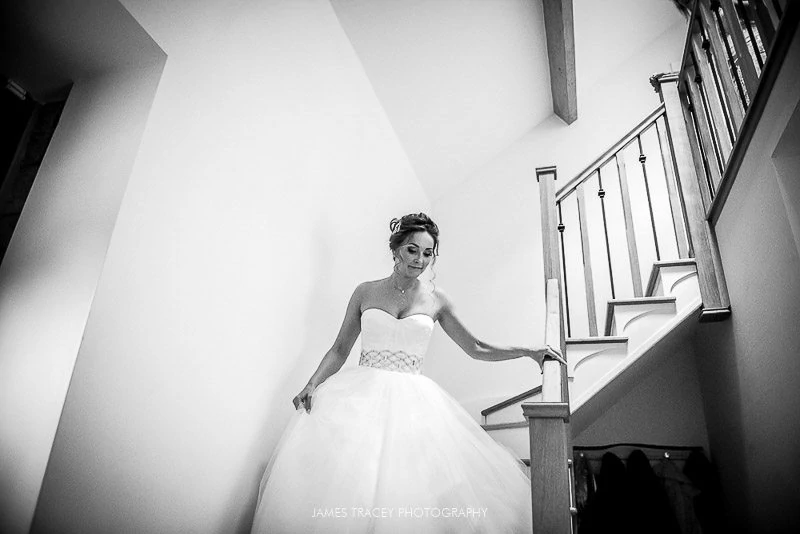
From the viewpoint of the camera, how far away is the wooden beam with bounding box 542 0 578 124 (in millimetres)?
3389

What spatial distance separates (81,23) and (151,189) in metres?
0.60

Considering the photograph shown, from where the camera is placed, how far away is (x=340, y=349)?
228 centimetres

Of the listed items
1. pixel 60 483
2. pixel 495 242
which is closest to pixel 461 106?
pixel 495 242

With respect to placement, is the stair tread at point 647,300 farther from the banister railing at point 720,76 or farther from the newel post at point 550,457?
the newel post at point 550,457

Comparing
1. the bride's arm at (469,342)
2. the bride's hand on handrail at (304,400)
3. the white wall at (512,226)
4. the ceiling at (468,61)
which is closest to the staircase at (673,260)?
the bride's arm at (469,342)

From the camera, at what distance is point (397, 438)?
175cm

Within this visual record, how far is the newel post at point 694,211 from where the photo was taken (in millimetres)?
2318

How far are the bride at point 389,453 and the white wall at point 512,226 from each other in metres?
1.64

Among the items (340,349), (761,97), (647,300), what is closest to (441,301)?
(340,349)

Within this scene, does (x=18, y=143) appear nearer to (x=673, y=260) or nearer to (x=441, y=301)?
(x=441, y=301)

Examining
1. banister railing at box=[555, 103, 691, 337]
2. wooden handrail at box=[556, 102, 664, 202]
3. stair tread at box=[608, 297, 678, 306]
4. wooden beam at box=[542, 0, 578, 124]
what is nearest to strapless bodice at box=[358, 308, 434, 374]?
stair tread at box=[608, 297, 678, 306]

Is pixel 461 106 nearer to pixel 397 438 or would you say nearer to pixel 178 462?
pixel 397 438

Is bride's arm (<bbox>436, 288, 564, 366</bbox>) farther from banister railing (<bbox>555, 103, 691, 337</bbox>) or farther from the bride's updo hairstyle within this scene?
banister railing (<bbox>555, 103, 691, 337</bbox>)

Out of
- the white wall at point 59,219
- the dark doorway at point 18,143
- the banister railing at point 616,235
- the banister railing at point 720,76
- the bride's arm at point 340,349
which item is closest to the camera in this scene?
the white wall at point 59,219
